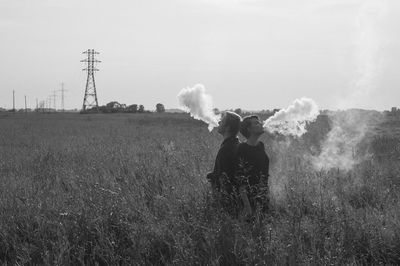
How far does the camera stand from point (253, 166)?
17.1 feet

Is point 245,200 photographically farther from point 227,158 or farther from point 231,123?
point 231,123

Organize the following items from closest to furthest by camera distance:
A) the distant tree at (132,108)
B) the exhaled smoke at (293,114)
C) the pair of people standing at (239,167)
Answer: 1. the pair of people standing at (239,167)
2. the exhaled smoke at (293,114)
3. the distant tree at (132,108)

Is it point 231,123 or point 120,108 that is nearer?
point 231,123

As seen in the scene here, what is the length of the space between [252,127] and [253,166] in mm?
447

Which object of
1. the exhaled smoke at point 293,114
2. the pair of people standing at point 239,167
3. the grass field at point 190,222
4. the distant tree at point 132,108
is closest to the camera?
the grass field at point 190,222

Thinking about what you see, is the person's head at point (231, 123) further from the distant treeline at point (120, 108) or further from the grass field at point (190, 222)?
the distant treeline at point (120, 108)

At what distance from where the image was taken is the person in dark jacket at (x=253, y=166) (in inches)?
202

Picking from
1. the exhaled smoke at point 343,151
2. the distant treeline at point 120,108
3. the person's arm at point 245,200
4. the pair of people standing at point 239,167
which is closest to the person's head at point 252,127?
the pair of people standing at point 239,167

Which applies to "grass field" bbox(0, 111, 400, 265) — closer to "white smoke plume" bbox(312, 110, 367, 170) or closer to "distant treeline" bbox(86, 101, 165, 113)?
"white smoke plume" bbox(312, 110, 367, 170)

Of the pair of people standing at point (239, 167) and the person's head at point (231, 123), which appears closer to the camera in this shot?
the pair of people standing at point (239, 167)

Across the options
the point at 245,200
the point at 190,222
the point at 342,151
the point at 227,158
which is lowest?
the point at 190,222

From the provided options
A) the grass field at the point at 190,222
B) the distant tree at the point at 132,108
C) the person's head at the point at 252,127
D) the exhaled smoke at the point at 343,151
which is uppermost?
the distant tree at the point at 132,108

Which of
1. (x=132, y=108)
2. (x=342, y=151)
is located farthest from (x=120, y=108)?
(x=342, y=151)

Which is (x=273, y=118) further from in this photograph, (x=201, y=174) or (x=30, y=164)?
(x=30, y=164)
